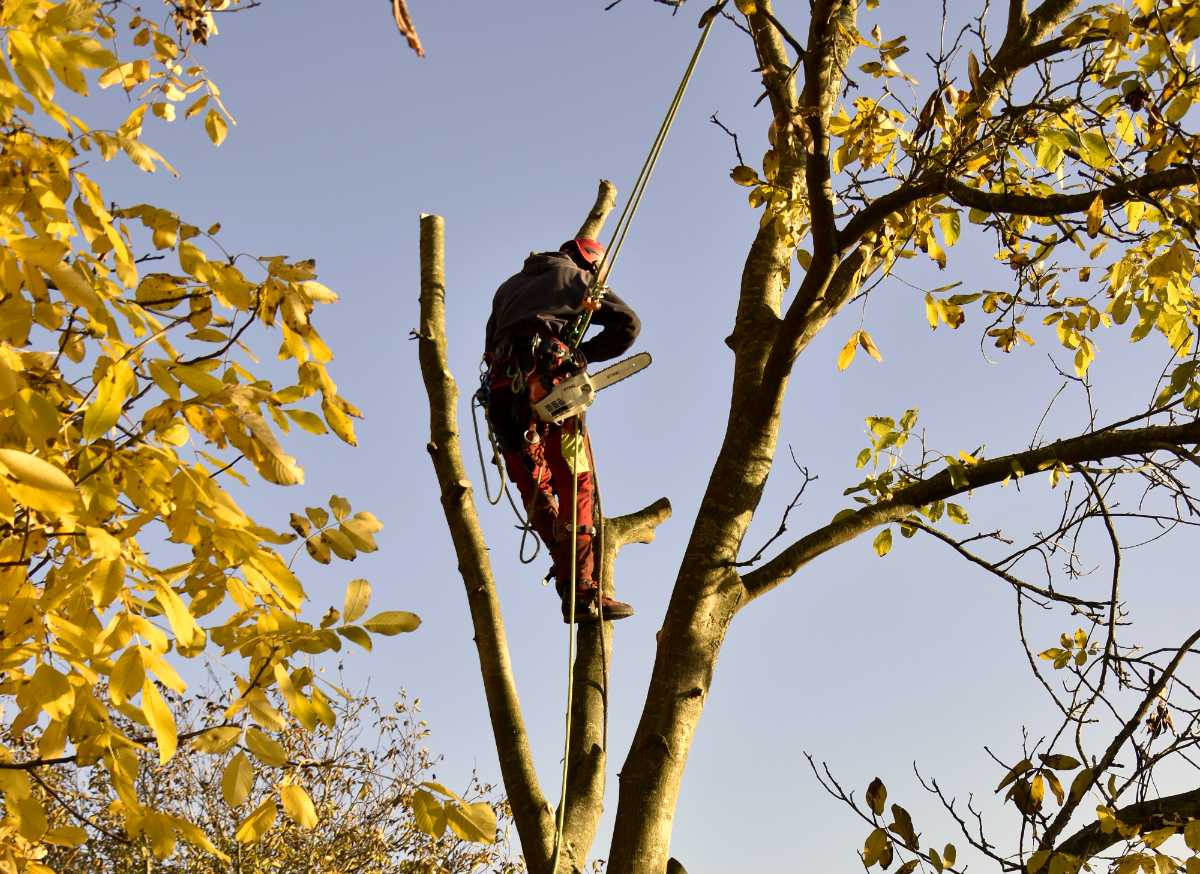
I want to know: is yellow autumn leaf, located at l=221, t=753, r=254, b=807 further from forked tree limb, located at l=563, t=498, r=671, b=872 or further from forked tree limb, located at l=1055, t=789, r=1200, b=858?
forked tree limb, located at l=1055, t=789, r=1200, b=858

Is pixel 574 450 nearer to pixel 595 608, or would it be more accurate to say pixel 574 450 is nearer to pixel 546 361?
pixel 546 361

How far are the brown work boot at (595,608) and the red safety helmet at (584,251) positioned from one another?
1574mm

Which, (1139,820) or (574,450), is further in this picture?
(574,450)

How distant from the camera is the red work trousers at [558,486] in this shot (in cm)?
394

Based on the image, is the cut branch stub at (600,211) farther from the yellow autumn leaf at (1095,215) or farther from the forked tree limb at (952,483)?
the yellow autumn leaf at (1095,215)

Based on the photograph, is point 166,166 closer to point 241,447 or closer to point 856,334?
point 241,447

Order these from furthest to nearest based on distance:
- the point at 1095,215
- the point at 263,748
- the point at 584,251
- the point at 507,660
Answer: the point at 584,251 < the point at 507,660 < the point at 1095,215 < the point at 263,748

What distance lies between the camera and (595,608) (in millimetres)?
3396

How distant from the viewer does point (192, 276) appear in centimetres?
202

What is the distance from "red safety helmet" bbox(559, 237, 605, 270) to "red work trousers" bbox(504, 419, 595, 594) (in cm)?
73

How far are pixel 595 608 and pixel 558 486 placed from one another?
3.07 feet

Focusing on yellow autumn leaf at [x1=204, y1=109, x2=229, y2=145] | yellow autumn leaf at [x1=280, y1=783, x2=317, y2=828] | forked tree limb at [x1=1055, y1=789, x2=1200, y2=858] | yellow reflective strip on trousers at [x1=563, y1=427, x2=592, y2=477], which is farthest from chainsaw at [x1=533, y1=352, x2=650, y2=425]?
yellow autumn leaf at [x1=280, y1=783, x2=317, y2=828]

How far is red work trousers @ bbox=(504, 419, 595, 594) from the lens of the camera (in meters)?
3.94

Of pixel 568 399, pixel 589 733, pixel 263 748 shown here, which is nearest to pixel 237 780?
pixel 263 748
